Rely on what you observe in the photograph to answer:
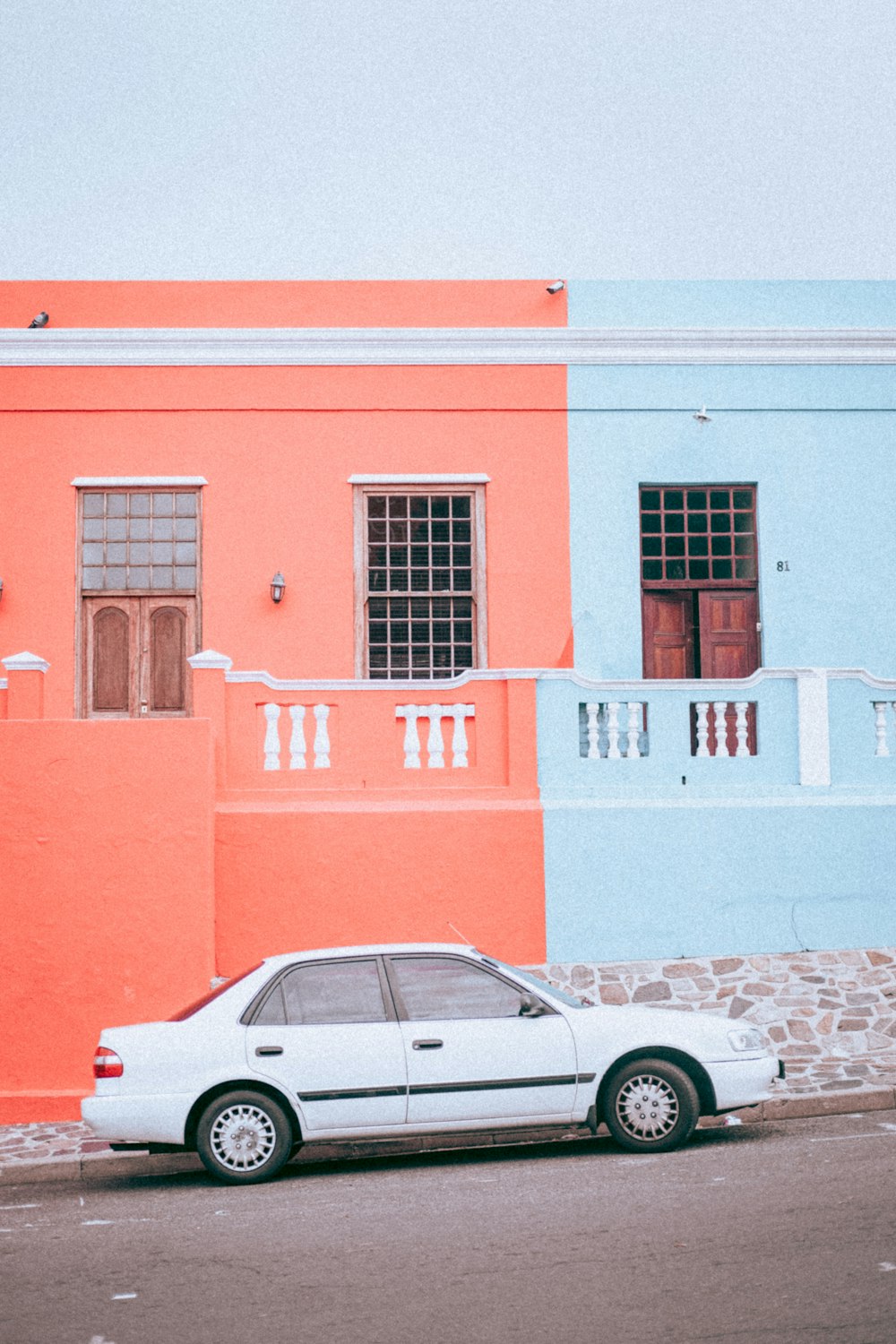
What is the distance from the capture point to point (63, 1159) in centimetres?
919

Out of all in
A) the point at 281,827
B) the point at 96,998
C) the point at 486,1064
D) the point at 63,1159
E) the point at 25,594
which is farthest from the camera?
the point at 25,594

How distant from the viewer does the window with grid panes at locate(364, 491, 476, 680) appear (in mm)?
14375

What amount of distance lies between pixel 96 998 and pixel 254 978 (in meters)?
2.95

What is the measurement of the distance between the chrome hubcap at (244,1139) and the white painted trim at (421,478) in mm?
7441

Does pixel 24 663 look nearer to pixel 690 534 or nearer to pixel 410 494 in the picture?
pixel 410 494

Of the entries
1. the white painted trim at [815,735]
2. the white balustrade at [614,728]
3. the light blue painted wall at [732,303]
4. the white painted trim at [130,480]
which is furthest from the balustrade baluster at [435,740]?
the light blue painted wall at [732,303]

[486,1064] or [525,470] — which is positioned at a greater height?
[525,470]

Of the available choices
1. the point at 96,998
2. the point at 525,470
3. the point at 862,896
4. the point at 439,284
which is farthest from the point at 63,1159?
the point at 439,284

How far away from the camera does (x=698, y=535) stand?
14648 millimetres

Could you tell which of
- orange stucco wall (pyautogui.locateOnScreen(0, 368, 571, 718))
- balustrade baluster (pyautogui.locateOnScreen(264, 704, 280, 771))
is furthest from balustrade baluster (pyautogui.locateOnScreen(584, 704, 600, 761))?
balustrade baluster (pyautogui.locateOnScreen(264, 704, 280, 771))

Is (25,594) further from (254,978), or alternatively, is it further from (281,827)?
(254,978)

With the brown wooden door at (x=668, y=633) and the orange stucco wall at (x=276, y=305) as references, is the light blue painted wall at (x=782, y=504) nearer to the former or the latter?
the brown wooden door at (x=668, y=633)

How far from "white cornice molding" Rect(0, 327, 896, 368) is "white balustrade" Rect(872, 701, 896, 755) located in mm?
3980

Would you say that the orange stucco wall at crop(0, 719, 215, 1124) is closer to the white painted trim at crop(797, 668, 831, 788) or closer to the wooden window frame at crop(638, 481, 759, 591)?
the white painted trim at crop(797, 668, 831, 788)
